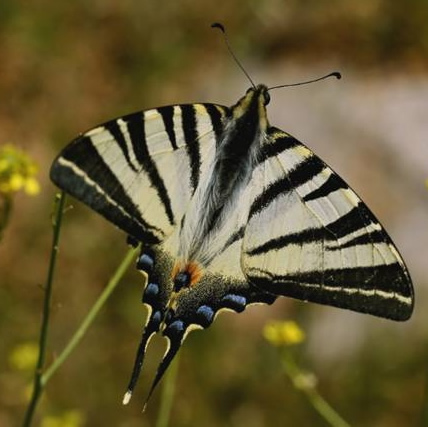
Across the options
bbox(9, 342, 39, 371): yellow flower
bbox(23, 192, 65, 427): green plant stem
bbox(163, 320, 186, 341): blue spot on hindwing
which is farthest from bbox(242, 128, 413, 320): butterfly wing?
bbox(9, 342, 39, 371): yellow flower

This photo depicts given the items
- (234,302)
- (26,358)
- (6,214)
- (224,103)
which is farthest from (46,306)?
(224,103)

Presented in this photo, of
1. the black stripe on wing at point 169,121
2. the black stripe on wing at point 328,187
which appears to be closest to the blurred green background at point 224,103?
the black stripe on wing at point 169,121

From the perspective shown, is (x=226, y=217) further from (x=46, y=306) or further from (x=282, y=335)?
(x=282, y=335)

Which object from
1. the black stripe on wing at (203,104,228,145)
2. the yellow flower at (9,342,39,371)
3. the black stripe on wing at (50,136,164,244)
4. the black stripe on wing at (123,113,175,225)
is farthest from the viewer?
the yellow flower at (9,342,39,371)

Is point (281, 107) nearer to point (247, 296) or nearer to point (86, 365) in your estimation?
point (86, 365)

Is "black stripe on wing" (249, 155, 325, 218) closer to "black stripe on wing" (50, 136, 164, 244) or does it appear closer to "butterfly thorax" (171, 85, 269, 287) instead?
"butterfly thorax" (171, 85, 269, 287)

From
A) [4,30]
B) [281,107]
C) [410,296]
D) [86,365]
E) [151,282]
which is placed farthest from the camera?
[4,30]

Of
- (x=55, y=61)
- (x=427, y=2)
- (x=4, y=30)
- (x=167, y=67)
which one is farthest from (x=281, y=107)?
(x=4, y=30)

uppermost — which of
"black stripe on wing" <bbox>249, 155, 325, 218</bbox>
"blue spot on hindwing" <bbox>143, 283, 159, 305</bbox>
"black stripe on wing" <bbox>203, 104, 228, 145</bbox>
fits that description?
"black stripe on wing" <bbox>203, 104, 228, 145</bbox>
